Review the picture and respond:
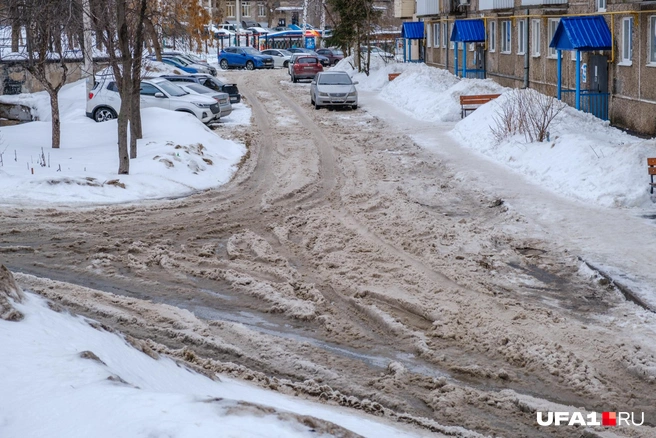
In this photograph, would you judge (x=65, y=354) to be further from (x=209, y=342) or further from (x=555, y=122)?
(x=555, y=122)

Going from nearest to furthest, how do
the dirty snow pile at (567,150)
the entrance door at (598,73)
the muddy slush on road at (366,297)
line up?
the muddy slush on road at (366,297) → the dirty snow pile at (567,150) → the entrance door at (598,73)

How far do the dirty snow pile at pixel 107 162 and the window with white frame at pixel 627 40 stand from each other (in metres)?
11.1

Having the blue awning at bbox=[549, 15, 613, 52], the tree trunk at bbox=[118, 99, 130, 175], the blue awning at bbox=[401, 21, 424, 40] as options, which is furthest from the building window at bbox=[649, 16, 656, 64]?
the blue awning at bbox=[401, 21, 424, 40]

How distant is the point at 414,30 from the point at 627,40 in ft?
94.1

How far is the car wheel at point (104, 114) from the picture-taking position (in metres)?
26.1

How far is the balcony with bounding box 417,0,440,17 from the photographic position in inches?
1806

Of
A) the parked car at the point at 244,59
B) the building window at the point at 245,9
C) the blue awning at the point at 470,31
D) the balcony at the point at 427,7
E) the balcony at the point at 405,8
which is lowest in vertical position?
the blue awning at the point at 470,31

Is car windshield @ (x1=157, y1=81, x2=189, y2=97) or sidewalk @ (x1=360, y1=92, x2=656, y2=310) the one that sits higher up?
car windshield @ (x1=157, y1=81, x2=189, y2=97)

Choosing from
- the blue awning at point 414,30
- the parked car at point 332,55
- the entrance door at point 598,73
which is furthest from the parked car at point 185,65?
the entrance door at point 598,73

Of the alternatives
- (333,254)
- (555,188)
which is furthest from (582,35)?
(333,254)

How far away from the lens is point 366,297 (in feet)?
31.8

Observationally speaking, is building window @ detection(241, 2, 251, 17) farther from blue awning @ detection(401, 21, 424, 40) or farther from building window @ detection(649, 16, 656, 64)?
building window @ detection(649, 16, 656, 64)

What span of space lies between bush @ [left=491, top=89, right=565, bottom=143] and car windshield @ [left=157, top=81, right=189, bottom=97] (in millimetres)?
10974

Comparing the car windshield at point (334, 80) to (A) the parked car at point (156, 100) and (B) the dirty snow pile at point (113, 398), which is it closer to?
(A) the parked car at point (156, 100)
